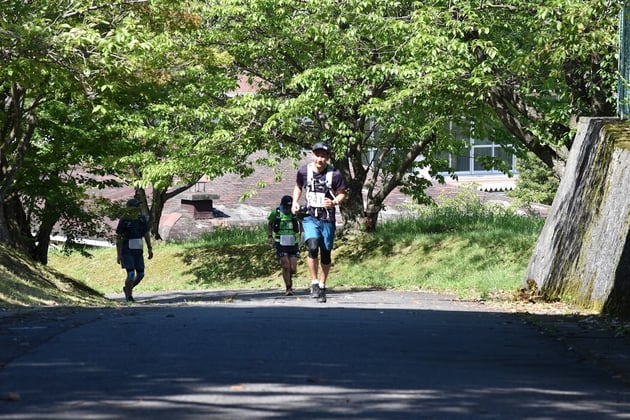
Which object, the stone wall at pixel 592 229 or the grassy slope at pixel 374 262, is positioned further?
the grassy slope at pixel 374 262

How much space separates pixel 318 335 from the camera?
839 cm

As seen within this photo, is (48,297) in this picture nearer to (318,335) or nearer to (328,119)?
(318,335)

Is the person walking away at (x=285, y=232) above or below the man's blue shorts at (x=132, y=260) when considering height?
above

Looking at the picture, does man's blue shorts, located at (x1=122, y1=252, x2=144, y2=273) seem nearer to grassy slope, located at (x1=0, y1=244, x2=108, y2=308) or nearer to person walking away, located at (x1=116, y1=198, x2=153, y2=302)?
person walking away, located at (x1=116, y1=198, x2=153, y2=302)

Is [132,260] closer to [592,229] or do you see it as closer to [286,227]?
[286,227]

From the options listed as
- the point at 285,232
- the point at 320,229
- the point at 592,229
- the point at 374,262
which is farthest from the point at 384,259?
the point at 592,229

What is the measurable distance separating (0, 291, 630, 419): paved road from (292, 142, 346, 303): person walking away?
166 inches

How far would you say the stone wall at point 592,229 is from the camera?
37.9 feet

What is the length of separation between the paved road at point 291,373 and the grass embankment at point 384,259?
13.9m

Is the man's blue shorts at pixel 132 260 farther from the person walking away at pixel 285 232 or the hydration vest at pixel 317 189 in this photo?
the hydration vest at pixel 317 189

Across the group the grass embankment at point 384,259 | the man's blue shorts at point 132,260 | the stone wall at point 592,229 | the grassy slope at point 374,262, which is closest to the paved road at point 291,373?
the stone wall at point 592,229

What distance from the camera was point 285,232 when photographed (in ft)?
61.4

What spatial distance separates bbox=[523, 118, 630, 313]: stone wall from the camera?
11.6 metres

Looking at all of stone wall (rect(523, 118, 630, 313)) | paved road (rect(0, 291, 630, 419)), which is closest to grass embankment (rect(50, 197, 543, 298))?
stone wall (rect(523, 118, 630, 313))
